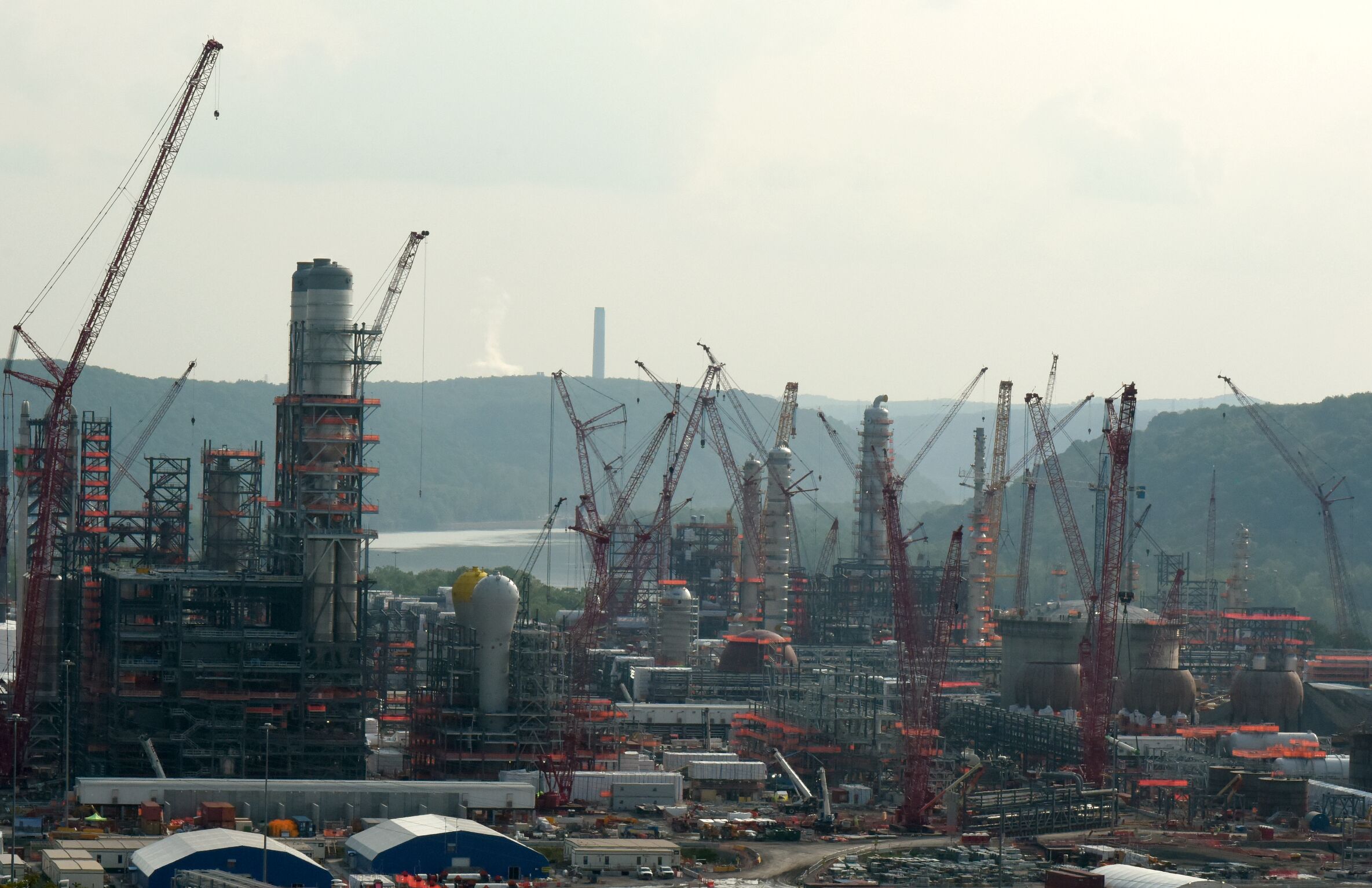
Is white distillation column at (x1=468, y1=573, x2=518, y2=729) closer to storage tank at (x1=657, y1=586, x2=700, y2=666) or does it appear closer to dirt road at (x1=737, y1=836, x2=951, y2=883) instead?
dirt road at (x1=737, y1=836, x2=951, y2=883)

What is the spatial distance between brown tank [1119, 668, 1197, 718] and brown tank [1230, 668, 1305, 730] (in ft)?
13.7

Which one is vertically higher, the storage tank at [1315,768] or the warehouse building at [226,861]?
the storage tank at [1315,768]

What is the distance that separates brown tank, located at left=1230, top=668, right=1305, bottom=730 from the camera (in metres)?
164

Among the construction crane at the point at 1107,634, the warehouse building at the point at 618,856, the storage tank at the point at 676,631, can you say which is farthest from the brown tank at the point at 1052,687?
the warehouse building at the point at 618,856

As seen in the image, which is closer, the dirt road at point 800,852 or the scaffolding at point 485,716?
the dirt road at point 800,852

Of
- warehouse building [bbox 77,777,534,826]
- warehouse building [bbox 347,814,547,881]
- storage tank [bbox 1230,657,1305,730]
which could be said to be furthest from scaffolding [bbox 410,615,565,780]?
storage tank [bbox 1230,657,1305,730]

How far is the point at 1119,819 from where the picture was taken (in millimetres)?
125938

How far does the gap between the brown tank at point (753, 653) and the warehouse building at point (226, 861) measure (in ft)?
303

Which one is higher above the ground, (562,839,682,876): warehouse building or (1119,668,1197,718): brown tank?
(1119,668,1197,718): brown tank

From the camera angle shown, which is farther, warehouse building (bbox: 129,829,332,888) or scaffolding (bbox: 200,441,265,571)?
scaffolding (bbox: 200,441,265,571)

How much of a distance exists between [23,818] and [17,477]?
150 ft

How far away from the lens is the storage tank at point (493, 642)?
128 metres

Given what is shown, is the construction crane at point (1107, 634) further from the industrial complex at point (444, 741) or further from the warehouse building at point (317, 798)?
the warehouse building at point (317, 798)

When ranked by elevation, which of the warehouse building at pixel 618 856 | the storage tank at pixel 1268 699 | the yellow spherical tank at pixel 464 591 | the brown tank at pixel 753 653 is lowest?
the warehouse building at pixel 618 856
